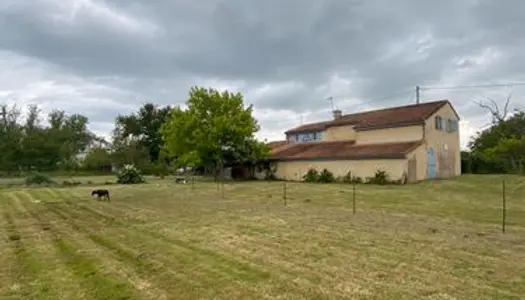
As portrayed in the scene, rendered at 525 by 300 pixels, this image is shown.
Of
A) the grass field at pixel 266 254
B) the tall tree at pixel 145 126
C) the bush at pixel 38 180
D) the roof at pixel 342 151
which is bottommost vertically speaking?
the grass field at pixel 266 254

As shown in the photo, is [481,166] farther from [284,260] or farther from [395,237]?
[284,260]

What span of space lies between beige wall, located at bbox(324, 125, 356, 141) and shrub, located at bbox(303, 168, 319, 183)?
17.6ft

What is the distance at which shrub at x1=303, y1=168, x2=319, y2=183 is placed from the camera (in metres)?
34.4

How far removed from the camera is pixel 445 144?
111ft

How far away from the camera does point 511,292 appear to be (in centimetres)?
619

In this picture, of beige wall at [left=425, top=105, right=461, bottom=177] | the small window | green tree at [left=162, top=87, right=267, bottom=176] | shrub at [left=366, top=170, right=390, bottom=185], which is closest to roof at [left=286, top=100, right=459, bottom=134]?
beige wall at [left=425, top=105, right=461, bottom=177]

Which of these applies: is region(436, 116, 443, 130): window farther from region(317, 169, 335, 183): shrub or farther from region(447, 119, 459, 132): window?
region(317, 169, 335, 183): shrub

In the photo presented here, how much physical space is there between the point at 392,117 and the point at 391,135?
7.11 feet

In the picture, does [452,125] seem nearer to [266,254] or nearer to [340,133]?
[340,133]

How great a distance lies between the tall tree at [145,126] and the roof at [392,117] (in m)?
44.5

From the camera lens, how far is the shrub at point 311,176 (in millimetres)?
34438

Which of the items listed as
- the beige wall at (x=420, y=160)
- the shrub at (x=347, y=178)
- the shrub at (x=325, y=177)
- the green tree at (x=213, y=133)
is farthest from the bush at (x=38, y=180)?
the beige wall at (x=420, y=160)

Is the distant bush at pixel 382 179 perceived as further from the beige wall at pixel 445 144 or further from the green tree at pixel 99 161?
the green tree at pixel 99 161

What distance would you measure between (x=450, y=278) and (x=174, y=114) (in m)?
36.9
